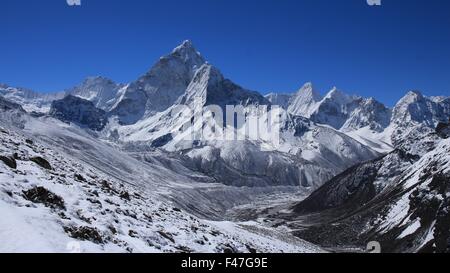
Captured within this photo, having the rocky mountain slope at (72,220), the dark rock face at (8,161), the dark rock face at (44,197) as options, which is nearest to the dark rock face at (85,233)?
the rocky mountain slope at (72,220)

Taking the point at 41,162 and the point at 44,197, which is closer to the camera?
the point at 44,197

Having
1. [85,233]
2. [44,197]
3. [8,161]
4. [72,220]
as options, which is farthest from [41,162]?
[85,233]

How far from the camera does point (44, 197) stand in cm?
3234

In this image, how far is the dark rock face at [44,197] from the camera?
104ft

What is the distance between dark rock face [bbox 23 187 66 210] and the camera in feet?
104

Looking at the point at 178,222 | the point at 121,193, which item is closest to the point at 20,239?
the point at 178,222

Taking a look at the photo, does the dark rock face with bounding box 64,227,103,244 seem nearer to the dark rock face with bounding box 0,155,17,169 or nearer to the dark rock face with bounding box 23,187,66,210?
the dark rock face with bounding box 23,187,66,210

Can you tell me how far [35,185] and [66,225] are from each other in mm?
6901

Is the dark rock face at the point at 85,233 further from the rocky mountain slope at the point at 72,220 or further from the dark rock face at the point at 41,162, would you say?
the dark rock face at the point at 41,162

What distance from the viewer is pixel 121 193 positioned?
48469mm

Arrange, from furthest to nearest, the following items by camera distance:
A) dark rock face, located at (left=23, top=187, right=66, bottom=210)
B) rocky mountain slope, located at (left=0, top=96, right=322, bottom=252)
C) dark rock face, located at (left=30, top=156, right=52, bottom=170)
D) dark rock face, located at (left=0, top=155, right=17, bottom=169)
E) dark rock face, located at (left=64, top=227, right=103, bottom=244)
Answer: dark rock face, located at (left=30, top=156, right=52, bottom=170) → dark rock face, located at (left=0, top=155, right=17, bottom=169) → dark rock face, located at (left=23, top=187, right=66, bottom=210) → dark rock face, located at (left=64, top=227, right=103, bottom=244) → rocky mountain slope, located at (left=0, top=96, right=322, bottom=252)

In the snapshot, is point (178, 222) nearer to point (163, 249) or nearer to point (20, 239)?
point (163, 249)

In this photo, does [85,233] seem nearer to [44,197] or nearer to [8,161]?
[44,197]

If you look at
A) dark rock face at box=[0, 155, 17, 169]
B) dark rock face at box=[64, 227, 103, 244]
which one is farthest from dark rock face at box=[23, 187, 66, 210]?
dark rock face at box=[0, 155, 17, 169]
